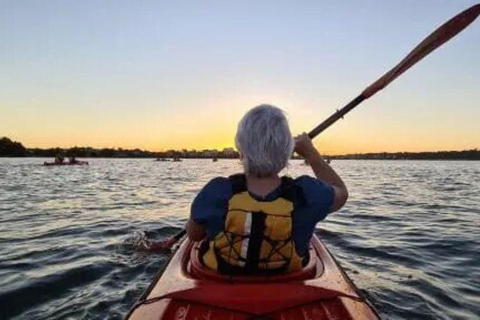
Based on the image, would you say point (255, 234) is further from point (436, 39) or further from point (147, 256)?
point (147, 256)

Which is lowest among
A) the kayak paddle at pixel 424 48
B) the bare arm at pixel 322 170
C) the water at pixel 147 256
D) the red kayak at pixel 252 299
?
the water at pixel 147 256

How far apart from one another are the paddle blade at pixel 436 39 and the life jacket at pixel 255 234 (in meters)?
3.31

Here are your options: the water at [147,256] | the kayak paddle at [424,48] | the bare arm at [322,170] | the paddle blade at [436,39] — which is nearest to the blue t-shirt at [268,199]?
the bare arm at [322,170]

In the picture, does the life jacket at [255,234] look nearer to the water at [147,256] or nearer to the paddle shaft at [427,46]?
the water at [147,256]

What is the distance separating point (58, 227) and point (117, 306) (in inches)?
238

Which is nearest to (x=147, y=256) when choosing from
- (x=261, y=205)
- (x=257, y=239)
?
(x=257, y=239)

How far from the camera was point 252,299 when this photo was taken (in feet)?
8.98

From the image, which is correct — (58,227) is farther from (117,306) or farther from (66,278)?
(117,306)

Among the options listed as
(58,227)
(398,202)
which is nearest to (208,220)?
(58,227)

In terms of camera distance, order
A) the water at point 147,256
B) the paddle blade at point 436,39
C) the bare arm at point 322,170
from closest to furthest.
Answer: the bare arm at point 322,170, the paddle blade at point 436,39, the water at point 147,256

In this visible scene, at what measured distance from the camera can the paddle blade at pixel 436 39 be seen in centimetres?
554

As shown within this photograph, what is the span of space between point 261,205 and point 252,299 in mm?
573

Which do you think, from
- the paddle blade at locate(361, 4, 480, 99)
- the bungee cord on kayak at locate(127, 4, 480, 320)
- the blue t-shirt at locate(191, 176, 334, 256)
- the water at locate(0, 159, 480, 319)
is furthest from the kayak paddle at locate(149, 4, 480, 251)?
the blue t-shirt at locate(191, 176, 334, 256)

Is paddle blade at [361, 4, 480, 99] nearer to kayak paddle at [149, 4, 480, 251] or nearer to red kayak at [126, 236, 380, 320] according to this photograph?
kayak paddle at [149, 4, 480, 251]
